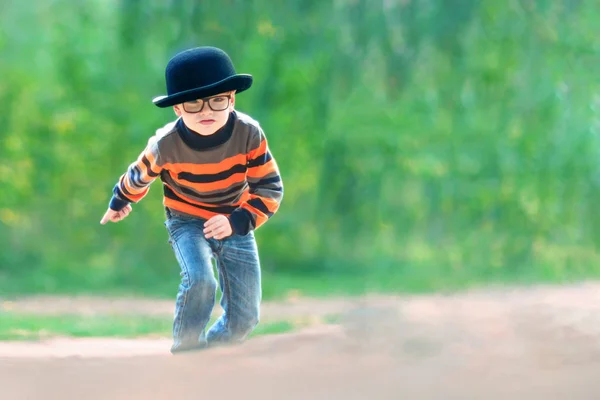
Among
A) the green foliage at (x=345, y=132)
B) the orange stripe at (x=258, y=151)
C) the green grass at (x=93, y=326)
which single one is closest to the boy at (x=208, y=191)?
the orange stripe at (x=258, y=151)

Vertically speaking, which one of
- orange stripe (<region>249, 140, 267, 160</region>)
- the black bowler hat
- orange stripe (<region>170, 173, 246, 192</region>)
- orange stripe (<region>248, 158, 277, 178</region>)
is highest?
the black bowler hat

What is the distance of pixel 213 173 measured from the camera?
7.29ft

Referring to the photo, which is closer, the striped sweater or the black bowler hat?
the black bowler hat

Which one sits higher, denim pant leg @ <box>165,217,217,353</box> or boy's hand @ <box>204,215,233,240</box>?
boy's hand @ <box>204,215,233,240</box>

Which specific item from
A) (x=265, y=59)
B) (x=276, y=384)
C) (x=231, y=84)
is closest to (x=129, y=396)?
(x=276, y=384)

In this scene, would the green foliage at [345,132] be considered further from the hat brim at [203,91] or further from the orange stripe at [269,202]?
the hat brim at [203,91]

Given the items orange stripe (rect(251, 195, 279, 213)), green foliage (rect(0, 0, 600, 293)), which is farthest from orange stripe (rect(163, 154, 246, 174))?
green foliage (rect(0, 0, 600, 293))

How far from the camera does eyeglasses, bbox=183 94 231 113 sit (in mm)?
2129

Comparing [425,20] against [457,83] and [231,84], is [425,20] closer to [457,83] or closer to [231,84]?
[457,83]

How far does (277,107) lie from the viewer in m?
4.68

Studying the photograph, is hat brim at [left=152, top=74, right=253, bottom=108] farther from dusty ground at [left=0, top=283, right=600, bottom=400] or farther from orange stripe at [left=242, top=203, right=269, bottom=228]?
dusty ground at [left=0, top=283, right=600, bottom=400]

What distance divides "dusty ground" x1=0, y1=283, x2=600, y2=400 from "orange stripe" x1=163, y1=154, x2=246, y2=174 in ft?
1.46

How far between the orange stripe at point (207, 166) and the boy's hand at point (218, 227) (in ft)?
0.40

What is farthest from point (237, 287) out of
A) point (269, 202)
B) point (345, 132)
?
point (345, 132)
